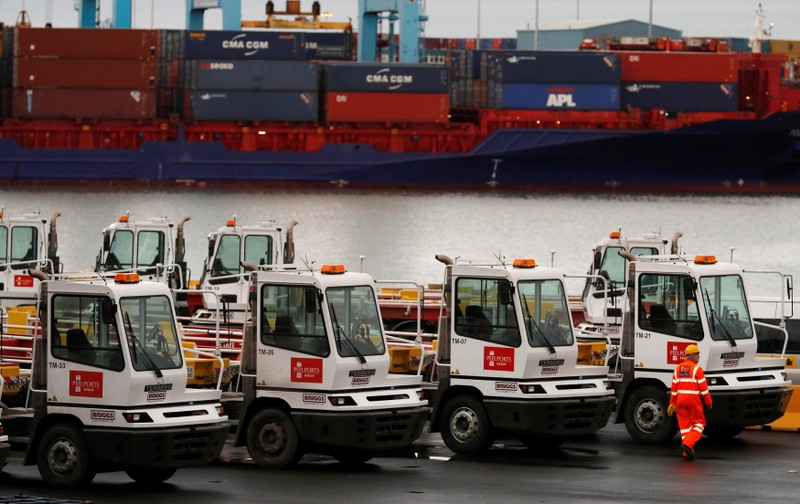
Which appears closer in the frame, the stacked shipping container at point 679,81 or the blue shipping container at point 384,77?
the blue shipping container at point 384,77

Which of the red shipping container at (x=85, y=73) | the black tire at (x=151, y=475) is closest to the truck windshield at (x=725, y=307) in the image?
the black tire at (x=151, y=475)

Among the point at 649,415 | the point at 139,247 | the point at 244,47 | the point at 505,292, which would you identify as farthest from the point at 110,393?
the point at 244,47

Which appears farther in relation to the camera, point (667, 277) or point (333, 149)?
point (333, 149)

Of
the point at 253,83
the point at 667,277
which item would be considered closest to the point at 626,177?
the point at 253,83

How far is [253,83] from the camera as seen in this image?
8581 centimetres

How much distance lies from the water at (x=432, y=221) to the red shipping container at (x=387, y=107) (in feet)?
14.6

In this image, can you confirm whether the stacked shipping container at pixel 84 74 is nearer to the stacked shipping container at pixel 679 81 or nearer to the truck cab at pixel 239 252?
the stacked shipping container at pixel 679 81

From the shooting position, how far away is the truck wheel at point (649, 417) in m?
16.7

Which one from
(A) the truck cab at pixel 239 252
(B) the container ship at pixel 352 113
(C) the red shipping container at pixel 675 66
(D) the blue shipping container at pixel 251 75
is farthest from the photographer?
(C) the red shipping container at pixel 675 66

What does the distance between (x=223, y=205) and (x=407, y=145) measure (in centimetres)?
1339

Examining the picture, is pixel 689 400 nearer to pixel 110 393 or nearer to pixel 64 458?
pixel 110 393

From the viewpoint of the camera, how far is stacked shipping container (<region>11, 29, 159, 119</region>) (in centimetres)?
8556

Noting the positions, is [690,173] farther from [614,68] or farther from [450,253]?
[450,253]

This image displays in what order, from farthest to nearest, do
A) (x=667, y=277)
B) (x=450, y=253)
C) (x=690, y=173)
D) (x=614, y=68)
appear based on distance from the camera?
1. (x=690, y=173)
2. (x=614, y=68)
3. (x=450, y=253)
4. (x=667, y=277)
